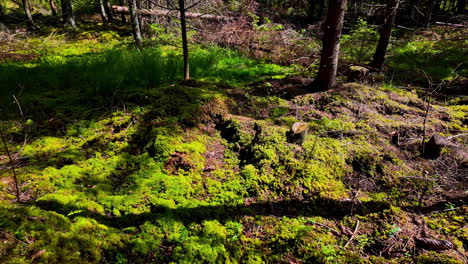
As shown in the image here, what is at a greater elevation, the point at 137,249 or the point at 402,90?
the point at 402,90

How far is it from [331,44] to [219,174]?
363cm

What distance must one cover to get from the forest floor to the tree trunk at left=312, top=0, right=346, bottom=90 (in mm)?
410

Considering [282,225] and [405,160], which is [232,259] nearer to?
[282,225]

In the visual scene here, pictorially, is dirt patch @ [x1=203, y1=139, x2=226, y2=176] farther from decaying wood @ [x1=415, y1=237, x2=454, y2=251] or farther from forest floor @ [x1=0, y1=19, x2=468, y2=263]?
decaying wood @ [x1=415, y1=237, x2=454, y2=251]

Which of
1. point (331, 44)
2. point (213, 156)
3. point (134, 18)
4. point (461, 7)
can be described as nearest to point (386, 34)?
point (331, 44)

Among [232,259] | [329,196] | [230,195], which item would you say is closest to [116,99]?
[230,195]

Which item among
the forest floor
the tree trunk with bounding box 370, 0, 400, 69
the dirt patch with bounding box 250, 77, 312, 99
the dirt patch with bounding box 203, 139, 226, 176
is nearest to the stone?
the forest floor

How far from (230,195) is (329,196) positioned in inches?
48.1

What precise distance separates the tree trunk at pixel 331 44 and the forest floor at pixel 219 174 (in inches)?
16.2

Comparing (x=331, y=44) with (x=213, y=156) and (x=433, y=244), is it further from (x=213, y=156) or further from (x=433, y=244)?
(x=433, y=244)

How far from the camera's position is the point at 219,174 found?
3.05 meters

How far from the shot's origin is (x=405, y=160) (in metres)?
3.32

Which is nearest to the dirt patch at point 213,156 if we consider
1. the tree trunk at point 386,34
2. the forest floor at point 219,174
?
the forest floor at point 219,174

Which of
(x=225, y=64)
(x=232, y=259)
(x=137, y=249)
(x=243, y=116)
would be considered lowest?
(x=232, y=259)
